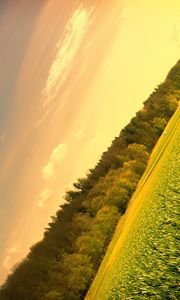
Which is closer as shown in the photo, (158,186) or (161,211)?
(161,211)

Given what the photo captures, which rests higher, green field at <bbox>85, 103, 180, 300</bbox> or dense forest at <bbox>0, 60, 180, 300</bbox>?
dense forest at <bbox>0, 60, 180, 300</bbox>

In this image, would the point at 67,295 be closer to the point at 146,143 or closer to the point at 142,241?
the point at 142,241

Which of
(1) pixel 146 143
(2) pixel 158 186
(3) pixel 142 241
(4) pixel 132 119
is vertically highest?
(4) pixel 132 119

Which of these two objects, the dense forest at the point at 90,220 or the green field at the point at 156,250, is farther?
the dense forest at the point at 90,220

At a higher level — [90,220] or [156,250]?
[90,220]

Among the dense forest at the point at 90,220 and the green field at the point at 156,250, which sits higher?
the dense forest at the point at 90,220

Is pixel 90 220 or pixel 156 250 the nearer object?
pixel 156 250

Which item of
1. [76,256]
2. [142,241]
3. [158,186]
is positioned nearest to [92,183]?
[76,256]

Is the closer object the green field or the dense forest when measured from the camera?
the green field
